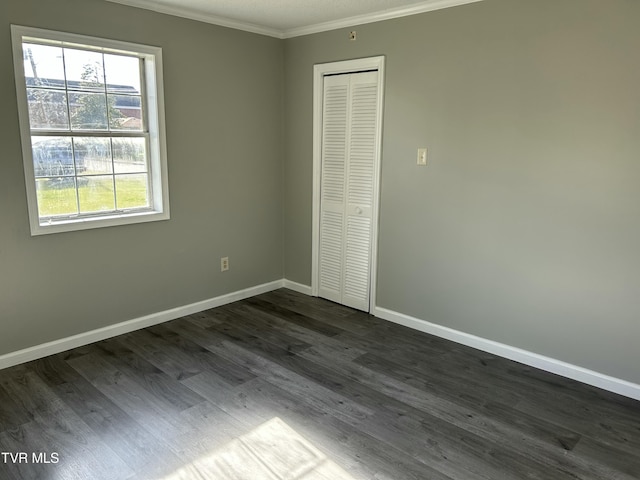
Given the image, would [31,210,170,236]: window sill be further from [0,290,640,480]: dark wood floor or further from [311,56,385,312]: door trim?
[311,56,385,312]: door trim

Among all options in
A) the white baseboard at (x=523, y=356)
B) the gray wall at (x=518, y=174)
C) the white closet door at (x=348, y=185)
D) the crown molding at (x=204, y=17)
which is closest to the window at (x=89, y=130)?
the crown molding at (x=204, y=17)

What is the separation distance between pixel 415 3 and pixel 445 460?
9.55ft

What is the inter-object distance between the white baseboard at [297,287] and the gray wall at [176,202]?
0.13 meters

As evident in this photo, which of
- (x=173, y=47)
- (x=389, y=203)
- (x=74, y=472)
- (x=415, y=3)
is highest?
(x=415, y=3)

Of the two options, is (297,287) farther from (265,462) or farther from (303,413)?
(265,462)

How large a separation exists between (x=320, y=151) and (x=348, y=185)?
0.44m

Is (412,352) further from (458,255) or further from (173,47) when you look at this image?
(173,47)

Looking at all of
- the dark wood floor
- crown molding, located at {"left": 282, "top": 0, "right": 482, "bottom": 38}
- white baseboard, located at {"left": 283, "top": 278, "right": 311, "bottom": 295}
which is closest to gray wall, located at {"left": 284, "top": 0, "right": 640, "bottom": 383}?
crown molding, located at {"left": 282, "top": 0, "right": 482, "bottom": 38}

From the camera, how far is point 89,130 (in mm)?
3184

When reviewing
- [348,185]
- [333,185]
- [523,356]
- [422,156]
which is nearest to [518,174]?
[422,156]

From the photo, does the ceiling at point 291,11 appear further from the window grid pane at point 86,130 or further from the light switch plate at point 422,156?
the light switch plate at point 422,156

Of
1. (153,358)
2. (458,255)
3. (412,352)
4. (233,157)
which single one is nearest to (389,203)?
(458,255)

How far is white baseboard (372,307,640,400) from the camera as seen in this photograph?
2775mm

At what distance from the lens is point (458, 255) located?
11.0 ft
